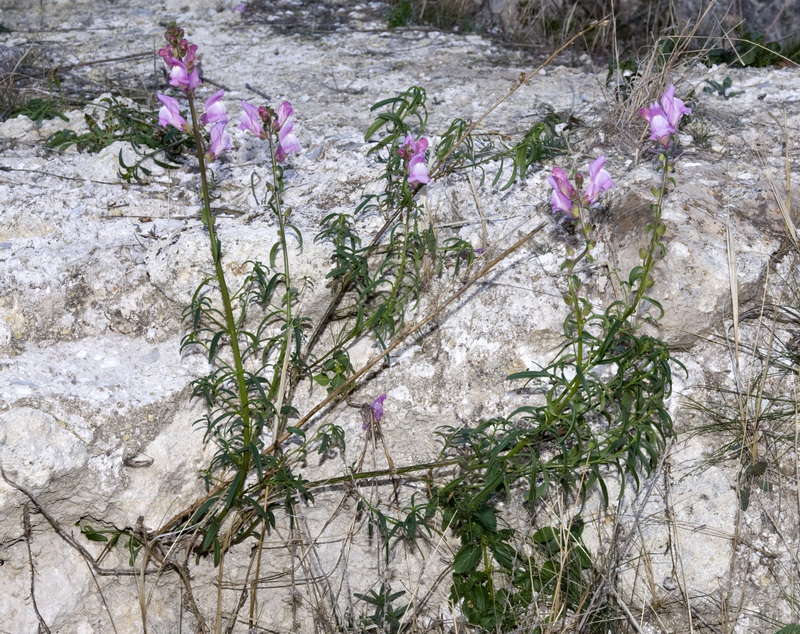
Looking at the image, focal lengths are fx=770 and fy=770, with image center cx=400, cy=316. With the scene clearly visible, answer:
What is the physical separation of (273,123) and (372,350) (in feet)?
2.93

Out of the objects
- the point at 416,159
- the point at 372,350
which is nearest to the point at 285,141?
the point at 416,159

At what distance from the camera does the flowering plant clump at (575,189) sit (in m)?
2.22

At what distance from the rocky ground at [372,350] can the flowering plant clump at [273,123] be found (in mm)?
482

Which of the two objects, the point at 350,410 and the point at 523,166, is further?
the point at 523,166

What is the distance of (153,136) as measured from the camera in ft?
11.5

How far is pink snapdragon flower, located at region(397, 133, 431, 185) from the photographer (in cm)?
259

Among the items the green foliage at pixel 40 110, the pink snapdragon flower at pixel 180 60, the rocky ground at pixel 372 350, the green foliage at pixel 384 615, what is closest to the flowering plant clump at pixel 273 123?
the pink snapdragon flower at pixel 180 60

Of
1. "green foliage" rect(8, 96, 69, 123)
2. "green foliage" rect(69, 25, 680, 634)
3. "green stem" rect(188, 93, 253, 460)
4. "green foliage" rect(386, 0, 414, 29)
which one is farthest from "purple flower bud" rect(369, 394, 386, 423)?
"green foliage" rect(386, 0, 414, 29)

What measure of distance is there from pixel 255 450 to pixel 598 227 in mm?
1522

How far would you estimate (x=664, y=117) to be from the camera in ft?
7.68

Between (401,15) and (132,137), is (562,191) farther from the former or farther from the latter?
(401,15)

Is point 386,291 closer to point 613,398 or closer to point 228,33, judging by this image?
point 613,398

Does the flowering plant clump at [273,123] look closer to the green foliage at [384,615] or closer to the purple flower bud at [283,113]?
the purple flower bud at [283,113]


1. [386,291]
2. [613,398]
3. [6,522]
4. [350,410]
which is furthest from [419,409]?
[6,522]
